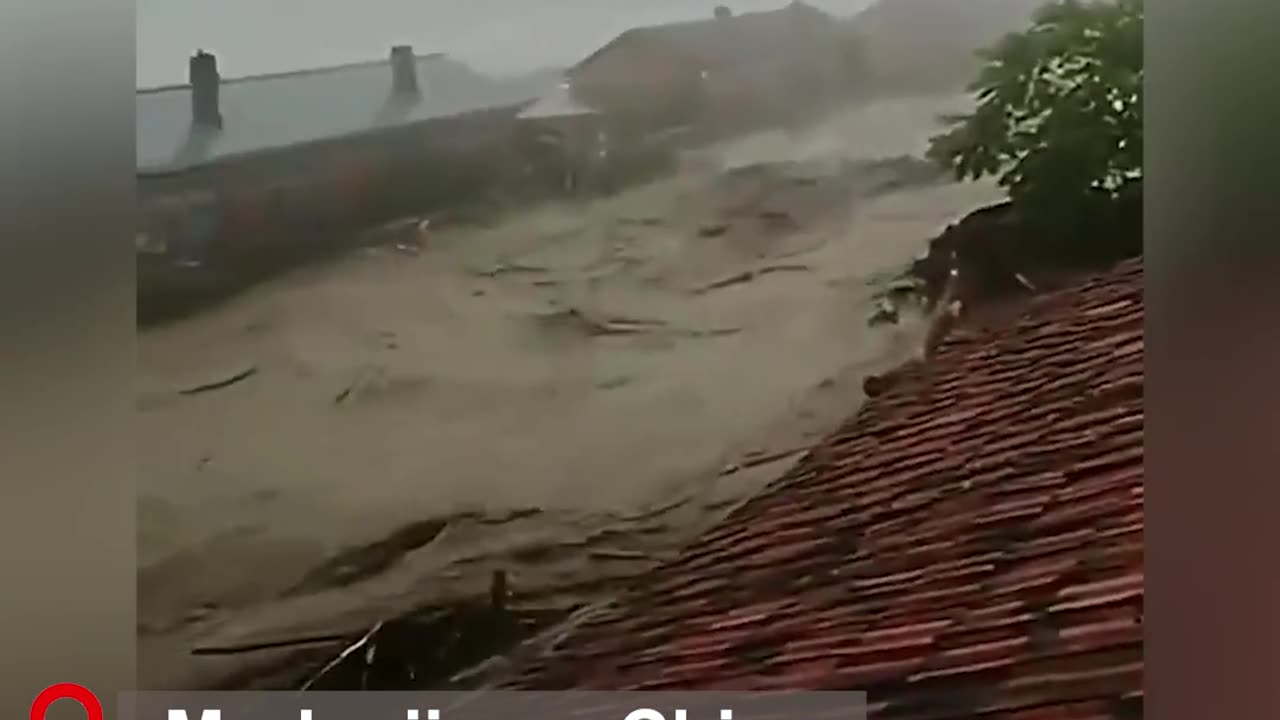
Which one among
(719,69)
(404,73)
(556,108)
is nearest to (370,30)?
(404,73)

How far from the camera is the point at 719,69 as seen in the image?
0.90 meters

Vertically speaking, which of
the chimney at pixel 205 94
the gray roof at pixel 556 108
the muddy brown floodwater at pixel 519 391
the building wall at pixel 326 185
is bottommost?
the muddy brown floodwater at pixel 519 391

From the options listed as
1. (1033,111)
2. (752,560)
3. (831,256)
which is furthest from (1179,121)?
(752,560)

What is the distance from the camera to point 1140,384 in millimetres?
893

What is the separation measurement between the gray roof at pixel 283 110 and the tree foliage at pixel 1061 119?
410 mm

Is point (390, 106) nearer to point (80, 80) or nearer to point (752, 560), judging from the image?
point (80, 80)

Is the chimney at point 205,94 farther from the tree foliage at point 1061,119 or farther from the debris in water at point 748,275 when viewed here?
the tree foliage at point 1061,119

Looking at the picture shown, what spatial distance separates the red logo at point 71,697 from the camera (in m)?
0.88

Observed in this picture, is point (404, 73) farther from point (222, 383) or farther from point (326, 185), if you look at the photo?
point (222, 383)

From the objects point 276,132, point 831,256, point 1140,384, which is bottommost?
point 1140,384

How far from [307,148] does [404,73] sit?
0.32 ft

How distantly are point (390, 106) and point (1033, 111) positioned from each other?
522 millimetres

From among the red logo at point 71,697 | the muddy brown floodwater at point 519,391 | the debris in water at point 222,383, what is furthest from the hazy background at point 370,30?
the red logo at point 71,697

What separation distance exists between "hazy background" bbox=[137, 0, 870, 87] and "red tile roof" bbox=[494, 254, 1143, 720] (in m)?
0.33
